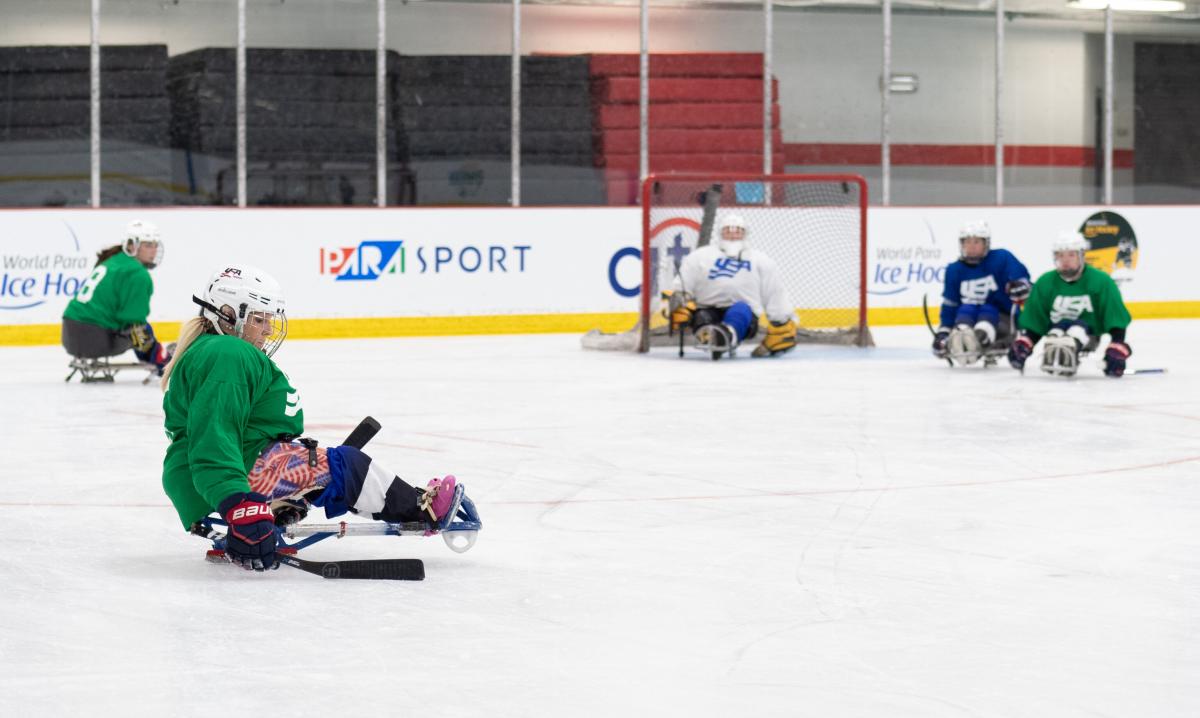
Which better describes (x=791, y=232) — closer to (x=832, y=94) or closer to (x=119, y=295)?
(x=832, y=94)

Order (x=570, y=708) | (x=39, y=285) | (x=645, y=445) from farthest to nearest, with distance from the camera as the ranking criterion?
(x=39, y=285)
(x=645, y=445)
(x=570, y=708)

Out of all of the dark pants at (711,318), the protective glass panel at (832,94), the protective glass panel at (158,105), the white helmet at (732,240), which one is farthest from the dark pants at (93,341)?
the protective glass panel at (832,94)

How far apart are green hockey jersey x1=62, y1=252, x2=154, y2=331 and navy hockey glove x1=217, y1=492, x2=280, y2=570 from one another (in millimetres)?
5322

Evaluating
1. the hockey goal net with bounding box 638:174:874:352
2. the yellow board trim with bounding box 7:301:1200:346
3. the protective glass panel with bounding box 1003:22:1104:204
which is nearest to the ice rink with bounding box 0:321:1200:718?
the yellow board trim with bounding box 7:301:1200:346

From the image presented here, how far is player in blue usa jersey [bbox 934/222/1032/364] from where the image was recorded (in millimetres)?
9938

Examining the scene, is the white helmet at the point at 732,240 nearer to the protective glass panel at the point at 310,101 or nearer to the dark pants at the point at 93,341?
the protective glass panel at the point at 310,101

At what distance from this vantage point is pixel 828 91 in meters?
14.0

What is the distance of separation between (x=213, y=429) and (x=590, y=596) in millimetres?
872

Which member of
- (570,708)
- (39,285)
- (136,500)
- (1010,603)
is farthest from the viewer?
(39,285)

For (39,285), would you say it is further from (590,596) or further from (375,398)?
(590,596)

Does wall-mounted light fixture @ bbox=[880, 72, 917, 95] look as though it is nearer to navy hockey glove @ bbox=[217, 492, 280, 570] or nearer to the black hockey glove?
the black hockey glove

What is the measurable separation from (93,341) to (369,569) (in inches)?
217

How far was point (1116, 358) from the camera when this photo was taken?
30.1 feet

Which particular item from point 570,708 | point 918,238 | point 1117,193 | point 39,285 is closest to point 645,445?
point 570,708
